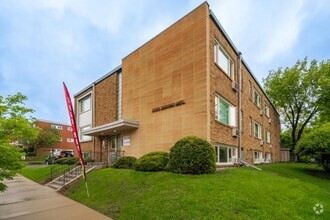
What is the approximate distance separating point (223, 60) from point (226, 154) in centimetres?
583

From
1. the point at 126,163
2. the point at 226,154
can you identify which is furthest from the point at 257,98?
the point at 126,163

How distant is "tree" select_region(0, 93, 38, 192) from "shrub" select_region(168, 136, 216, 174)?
568cm

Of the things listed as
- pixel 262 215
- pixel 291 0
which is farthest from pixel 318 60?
pixel 262 215

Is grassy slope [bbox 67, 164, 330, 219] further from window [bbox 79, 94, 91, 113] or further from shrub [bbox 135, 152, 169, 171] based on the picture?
window [bbox 79, 94, 91, 113]

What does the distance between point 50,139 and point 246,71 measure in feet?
132

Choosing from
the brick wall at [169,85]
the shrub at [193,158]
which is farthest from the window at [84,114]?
the shrub at [193,158]

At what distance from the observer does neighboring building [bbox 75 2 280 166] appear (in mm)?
12227

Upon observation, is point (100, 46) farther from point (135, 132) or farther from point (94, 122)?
point (135, 132)

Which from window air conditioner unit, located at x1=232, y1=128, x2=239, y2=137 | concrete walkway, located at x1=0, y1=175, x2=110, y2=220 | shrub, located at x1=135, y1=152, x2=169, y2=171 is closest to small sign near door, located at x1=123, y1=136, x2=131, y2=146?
shrub, located at x1=135, y1=152, x2=169, y2=171

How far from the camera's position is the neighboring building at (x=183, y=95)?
12227 millimetres

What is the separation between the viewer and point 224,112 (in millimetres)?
13922

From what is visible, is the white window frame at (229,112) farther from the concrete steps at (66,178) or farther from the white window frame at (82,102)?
the white window frame at (82,102)

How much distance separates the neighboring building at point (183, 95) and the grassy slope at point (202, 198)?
3557 millimetres

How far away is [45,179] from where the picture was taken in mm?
15867
